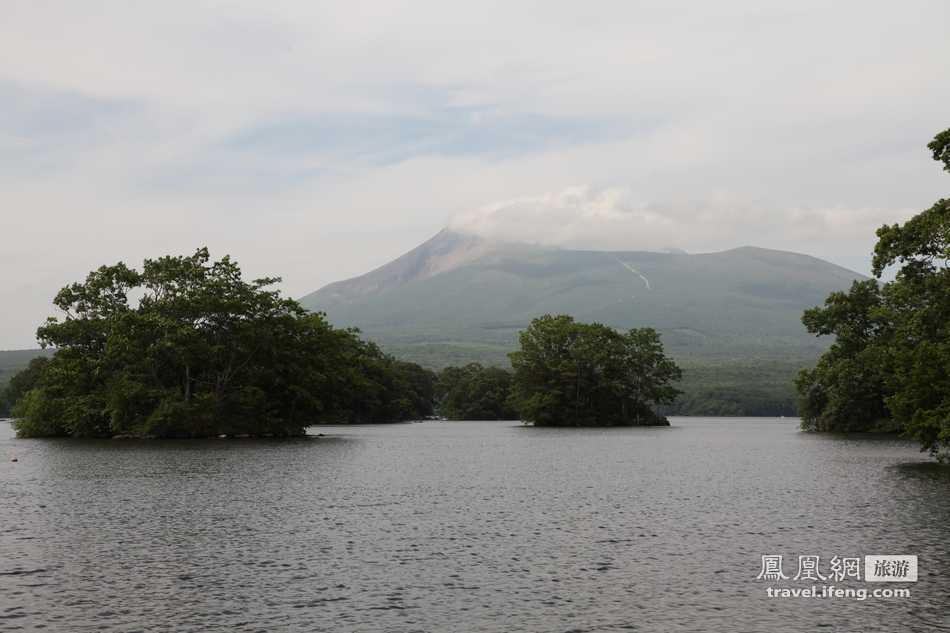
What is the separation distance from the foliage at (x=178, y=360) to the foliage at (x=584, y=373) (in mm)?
60519

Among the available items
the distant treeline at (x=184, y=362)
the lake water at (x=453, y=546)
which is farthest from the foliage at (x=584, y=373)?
the lake water at (x=453, y=546)

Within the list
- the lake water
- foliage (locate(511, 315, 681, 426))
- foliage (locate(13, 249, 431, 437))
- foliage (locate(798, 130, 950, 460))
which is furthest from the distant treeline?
foliage (locate(798, 130, 950, 460))

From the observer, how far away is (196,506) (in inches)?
1741

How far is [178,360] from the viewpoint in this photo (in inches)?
4331

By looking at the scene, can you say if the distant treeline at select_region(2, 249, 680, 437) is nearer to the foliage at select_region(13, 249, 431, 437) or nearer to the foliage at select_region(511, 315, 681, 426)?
the foliage at select_region(13, 249, 431, 437)

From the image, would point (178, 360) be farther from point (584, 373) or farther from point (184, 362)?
point (584, 373)

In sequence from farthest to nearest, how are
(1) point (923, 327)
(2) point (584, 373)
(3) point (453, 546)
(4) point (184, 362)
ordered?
(2) point (584, 373) → (4) point (184, 362) → (1) point (923, 327) → (3) point (453, 546)

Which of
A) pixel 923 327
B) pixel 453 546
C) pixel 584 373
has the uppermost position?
pixel 923 327

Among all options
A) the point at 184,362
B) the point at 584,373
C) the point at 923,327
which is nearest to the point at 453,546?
the point at 923,327

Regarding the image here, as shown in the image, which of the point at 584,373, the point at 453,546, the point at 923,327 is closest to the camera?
the point at 453,546

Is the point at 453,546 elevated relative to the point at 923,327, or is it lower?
lower

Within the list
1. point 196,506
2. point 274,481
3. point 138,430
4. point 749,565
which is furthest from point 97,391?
point 749,565

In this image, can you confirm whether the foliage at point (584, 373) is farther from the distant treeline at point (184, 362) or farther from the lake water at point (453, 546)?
the lake water at point (453, 546)

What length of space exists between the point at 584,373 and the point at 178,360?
8455 cm
